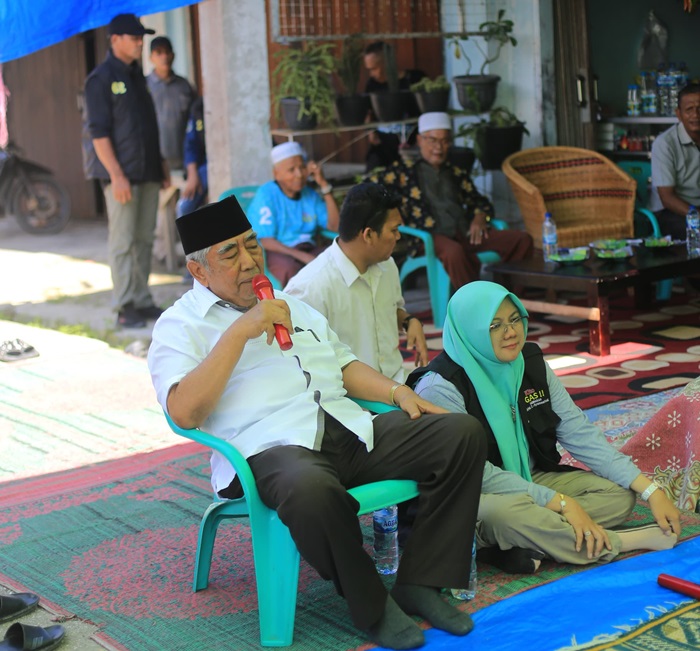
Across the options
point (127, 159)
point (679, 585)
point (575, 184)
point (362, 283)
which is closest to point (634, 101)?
point (575, 184)

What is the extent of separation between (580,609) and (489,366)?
751mm

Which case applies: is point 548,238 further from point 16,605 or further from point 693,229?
point 16,605

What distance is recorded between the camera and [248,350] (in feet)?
10.3

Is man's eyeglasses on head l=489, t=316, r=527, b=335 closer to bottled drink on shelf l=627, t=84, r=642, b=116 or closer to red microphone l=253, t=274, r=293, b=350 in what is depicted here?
red microphone l=253, t=274, r=293, b=350

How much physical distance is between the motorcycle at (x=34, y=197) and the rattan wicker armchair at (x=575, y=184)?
5885mm

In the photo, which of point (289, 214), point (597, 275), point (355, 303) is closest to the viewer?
point (355, 303)

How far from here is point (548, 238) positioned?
6.56 metres

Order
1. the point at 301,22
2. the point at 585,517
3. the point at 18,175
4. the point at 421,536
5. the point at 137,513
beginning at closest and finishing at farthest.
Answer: the point at 421,536
the point at 585,517
the point at 137,513
the point at 301,22
the point at 18,175

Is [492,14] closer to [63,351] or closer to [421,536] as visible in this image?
[63,351]

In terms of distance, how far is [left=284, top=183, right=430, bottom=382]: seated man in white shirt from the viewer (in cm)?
409

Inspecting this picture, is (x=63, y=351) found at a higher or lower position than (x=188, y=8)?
lower

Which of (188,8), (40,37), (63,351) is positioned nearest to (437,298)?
(63,351)

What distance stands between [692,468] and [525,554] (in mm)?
783

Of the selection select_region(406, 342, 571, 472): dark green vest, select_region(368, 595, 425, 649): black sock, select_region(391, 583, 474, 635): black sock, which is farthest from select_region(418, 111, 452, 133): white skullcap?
select_region(368, 595, 425, 649): black sock
